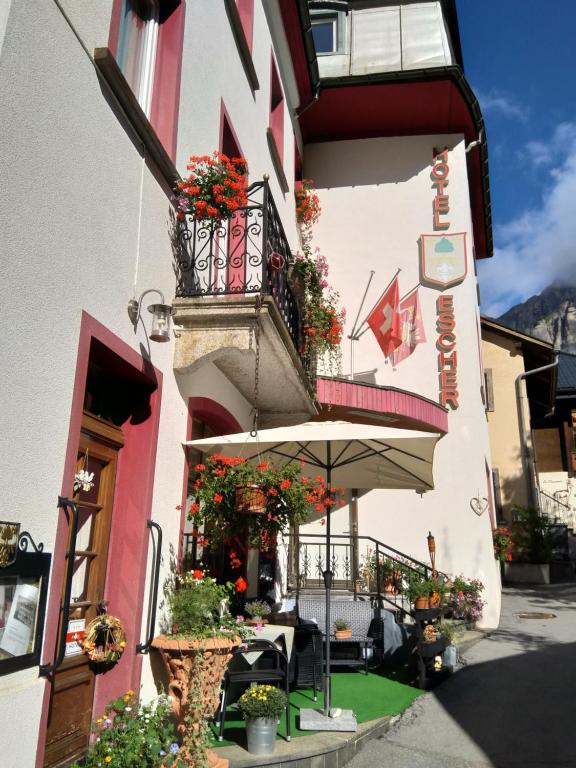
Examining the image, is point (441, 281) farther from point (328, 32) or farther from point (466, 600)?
point (328, 32)

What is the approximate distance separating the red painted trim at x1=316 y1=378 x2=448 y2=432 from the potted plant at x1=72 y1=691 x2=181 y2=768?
6574mm

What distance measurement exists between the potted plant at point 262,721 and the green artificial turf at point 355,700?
1.04 ft

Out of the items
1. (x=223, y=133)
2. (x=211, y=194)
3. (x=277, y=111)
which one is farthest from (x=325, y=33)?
(x=211, y=194)

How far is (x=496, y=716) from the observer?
646 cm

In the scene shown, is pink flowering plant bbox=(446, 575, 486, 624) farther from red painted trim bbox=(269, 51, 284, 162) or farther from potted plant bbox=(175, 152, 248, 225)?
potted plant bbox=(175, 152, 248, 225)

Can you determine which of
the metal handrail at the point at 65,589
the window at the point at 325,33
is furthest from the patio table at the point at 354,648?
the window at the point at 325,33

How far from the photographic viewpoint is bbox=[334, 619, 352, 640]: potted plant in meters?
8.04

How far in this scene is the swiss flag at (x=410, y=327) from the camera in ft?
43.0

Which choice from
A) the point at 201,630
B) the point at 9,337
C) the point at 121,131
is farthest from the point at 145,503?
the point at 121,131

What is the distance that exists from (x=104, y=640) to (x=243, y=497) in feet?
4.90

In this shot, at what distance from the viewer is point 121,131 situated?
4.61 m

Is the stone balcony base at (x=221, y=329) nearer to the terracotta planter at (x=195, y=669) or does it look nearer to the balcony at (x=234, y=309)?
the balcony at (x=234, y=309)

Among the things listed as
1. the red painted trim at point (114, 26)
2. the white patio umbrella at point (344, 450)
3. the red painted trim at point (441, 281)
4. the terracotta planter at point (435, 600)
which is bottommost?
the terracotta planter at point (435, 600)

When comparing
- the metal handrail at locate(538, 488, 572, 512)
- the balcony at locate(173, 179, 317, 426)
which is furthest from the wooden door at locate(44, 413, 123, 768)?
the metal handrail at locate(538, 488, 572, 512)
